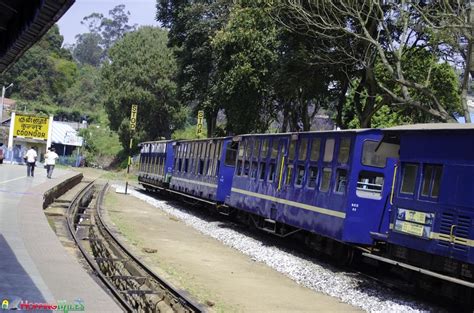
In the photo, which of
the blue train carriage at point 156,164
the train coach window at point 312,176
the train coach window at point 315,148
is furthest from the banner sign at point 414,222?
the blue train carriage at point 156,164

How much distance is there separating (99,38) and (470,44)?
5789 inches

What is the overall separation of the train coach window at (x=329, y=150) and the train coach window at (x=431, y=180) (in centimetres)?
326

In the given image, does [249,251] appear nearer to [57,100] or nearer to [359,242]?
[359,242]

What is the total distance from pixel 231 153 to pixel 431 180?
1140 centimetres

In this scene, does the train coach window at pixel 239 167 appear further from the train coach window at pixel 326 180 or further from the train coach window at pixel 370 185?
the train coach window at pixel 370 185

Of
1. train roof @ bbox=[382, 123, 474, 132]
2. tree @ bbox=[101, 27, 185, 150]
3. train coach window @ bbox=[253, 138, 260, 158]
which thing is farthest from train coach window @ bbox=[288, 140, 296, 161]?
tree @ bbox=[101, 27, 185, 150]

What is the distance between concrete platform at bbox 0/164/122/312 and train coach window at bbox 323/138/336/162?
20.5 ft

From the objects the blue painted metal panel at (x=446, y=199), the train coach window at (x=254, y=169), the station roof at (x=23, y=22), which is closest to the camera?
the station roof at (x=23, y=22)

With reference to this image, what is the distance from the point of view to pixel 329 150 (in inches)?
555

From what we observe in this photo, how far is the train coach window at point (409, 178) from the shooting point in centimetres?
1112

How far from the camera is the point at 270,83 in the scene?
2802cm

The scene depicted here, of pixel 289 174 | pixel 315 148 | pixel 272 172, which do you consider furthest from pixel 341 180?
pixel 272 172

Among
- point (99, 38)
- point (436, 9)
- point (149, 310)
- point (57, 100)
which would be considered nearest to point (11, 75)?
point (57, 100)

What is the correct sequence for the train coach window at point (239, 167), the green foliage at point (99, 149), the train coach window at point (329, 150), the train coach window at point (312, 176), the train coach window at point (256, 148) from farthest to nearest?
the green foliage at point (99, 149), the train coach window at point (239, 167), the train coach window at point (256, 148), the train coach window at point (312, 176), the train coach window at point (329, 150)
